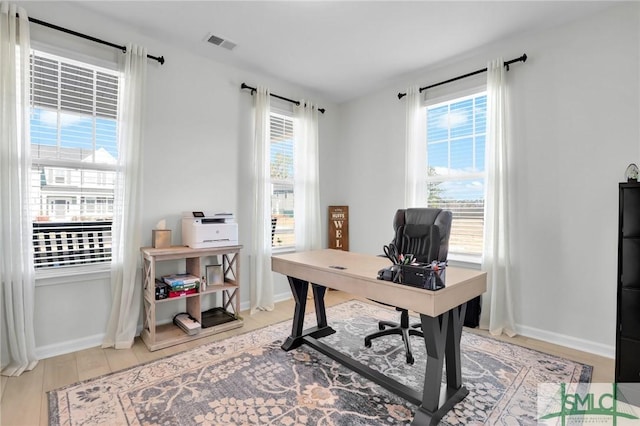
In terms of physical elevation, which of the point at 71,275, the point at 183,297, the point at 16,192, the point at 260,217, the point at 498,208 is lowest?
the point at 183,297

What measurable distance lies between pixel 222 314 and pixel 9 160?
2.17 metres

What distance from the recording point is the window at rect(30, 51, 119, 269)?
8.14 ft

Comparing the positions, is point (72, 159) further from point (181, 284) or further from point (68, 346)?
point (68, 346)

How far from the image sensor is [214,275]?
321 centimetres

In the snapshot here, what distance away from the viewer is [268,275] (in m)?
3.74

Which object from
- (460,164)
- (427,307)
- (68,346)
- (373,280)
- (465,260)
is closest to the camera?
(427,307)

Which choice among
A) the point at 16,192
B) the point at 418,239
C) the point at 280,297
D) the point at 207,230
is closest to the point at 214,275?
the point at 207,230

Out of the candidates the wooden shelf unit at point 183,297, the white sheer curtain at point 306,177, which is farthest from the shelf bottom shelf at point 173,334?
the white sheer curtain at point 306,177

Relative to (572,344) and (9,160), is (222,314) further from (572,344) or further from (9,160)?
(572,344)

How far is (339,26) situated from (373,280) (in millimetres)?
2298

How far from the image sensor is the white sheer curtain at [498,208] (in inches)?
118

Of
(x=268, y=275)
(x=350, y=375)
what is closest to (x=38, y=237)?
(x=268, y=275)

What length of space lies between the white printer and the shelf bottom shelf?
0.79 meters

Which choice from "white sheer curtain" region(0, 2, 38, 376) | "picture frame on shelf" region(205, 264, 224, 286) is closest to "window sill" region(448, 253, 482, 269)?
"picture frame on shelf" region(205, 264, 224, 286)
